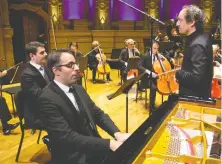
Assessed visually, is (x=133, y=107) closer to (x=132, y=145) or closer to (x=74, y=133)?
(x=74, y=133)

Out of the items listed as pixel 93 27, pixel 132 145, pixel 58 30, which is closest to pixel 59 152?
pixel 132 145

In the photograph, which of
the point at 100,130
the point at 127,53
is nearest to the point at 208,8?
the point at 127,53

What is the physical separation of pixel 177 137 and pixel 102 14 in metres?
9.68

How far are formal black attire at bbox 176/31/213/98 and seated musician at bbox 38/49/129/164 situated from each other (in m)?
0.83

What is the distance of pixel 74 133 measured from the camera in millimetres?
1898

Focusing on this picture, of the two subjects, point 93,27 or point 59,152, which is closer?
point 59,152

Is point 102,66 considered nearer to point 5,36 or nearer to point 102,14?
point 5,36

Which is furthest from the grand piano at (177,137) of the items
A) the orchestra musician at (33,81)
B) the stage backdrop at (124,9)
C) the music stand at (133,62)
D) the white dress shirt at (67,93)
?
the stage backdrop at (124,9)

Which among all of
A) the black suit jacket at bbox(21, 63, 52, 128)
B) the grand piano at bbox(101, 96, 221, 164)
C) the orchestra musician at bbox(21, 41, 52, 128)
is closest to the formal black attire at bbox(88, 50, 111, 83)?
the orchestra musician at bbox(21, 41, 52, 128)

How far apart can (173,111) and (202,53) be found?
0.62 m

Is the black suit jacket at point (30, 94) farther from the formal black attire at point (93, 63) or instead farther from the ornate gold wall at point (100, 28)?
the ornate gold wall at point (100, 28)

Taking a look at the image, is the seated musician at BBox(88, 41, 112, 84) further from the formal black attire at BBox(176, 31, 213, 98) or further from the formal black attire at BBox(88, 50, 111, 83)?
the formal black attire at BBox(176, 31, 213, 98)

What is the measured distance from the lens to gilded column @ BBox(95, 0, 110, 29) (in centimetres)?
1109

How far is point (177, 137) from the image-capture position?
199 cm
